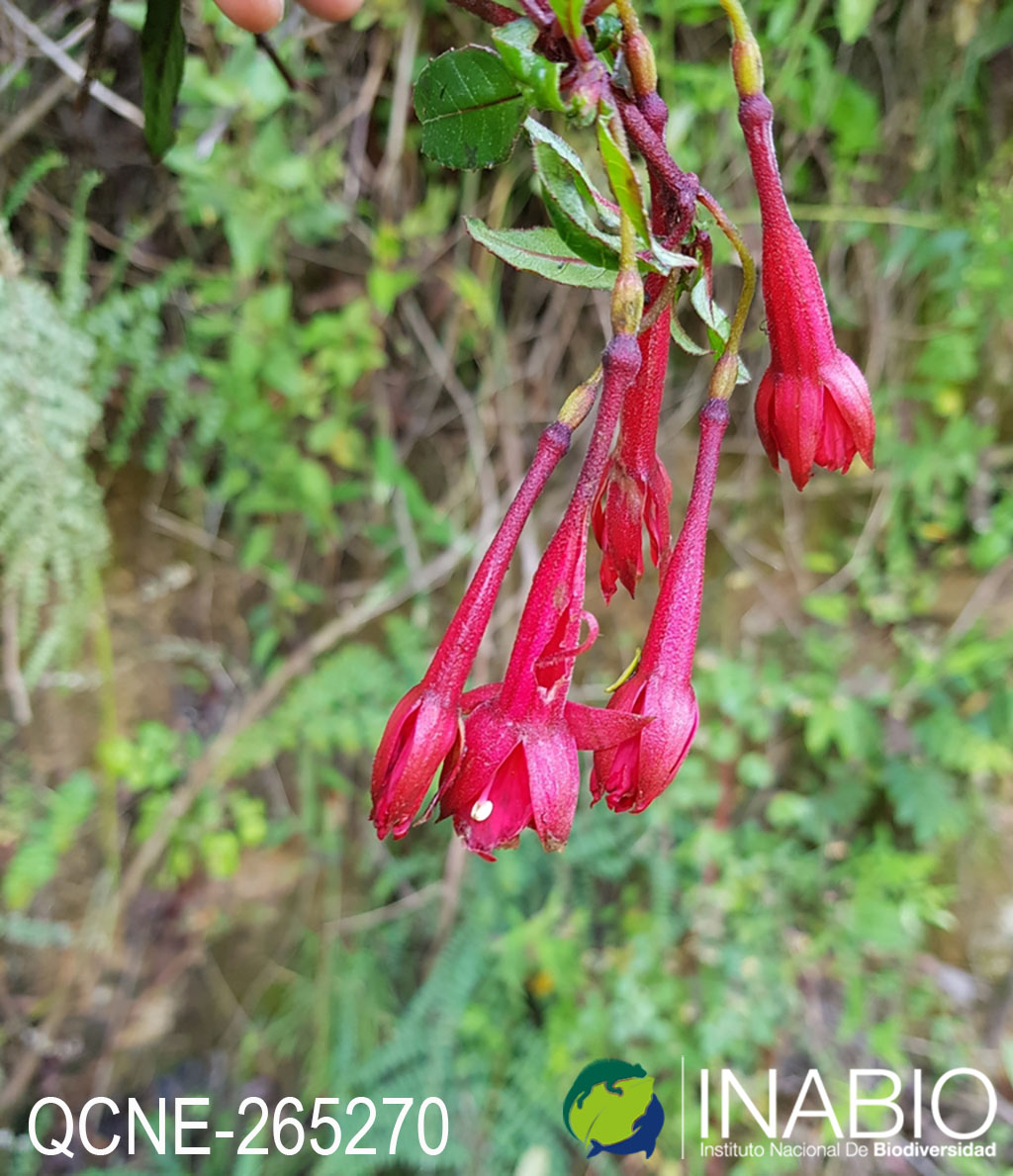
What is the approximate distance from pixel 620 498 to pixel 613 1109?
86cm

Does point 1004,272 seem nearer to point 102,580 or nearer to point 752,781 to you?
point 752,781

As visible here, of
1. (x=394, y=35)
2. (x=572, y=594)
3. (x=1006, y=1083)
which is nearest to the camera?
(x=572, y=594)

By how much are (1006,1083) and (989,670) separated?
65 cm

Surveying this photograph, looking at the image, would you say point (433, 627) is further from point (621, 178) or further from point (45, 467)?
point (621, 178)

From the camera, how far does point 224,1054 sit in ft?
3.89

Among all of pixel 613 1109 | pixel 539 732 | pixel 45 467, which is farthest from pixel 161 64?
pixel 613 1109

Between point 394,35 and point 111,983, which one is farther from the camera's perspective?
point 111,983

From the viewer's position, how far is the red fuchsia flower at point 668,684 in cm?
32

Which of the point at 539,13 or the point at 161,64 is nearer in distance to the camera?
the point at 539,13

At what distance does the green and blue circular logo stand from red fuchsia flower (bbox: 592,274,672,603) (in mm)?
833

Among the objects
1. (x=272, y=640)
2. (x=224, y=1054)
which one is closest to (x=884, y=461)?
(x=272, y=640)

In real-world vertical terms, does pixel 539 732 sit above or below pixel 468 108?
below

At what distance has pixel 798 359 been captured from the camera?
34 centimetres

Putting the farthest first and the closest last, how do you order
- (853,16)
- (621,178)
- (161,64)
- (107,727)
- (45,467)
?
(107,727) < (45,467) < (853,16) < (161,64) < (621,178)
